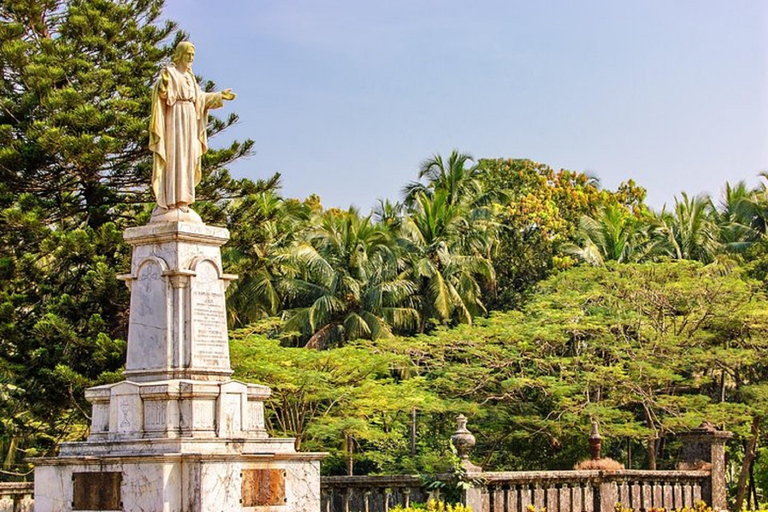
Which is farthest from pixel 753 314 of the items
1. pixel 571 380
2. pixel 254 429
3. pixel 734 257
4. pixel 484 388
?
pixel 254 429

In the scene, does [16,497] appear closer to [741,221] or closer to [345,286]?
[345,286]

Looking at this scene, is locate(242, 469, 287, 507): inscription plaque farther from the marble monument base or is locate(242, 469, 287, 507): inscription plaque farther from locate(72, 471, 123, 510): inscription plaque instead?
locate(72, 471, 123, 510): inscription plaque

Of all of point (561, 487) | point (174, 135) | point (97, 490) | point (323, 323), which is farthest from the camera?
point (323, 323)

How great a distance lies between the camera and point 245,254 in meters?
30.1

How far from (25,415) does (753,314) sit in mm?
14850

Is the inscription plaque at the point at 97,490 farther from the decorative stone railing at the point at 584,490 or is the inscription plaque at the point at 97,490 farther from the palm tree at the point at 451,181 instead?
the palm tree at the point at 451,181

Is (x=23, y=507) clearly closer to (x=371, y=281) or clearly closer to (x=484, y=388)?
(x=484, y=388)

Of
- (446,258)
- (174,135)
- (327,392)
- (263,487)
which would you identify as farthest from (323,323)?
(263,487)

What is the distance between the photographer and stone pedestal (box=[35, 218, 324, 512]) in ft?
38.7

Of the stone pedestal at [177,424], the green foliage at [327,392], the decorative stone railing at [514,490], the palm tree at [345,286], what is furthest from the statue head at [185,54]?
the palm tree at [345,286]

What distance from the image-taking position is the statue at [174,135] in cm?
1357

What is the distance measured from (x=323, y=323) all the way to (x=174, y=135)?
19204 mm

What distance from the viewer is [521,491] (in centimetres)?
1523

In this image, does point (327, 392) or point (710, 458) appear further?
point (327, 392)
